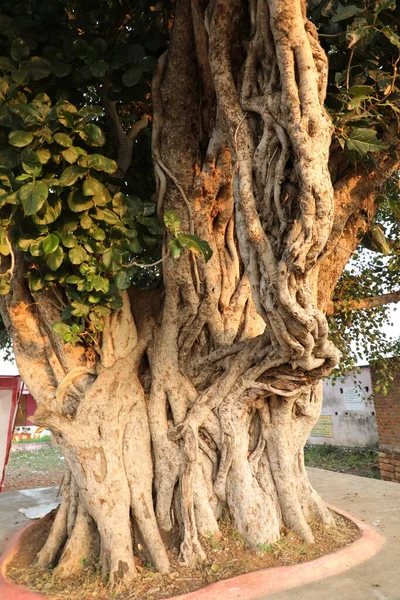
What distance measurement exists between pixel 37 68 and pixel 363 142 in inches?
86.4

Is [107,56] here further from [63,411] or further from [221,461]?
[221,461]

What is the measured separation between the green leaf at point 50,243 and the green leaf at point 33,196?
0.95ft

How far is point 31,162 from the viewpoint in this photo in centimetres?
294

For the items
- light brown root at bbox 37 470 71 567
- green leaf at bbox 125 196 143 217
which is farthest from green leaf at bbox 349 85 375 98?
light brown root at bbox 37 470 71 567

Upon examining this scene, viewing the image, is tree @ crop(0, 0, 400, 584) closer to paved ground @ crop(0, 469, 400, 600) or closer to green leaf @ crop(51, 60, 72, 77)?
green leaf @ crop(51, 60, 72, 77)

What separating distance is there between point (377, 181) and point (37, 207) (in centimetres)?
257

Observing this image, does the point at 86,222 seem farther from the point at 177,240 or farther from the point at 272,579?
the point at 272,579

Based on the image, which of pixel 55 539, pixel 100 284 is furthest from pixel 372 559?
pixel 100 284

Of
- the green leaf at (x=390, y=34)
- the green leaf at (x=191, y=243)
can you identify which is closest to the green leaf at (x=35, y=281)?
the green leaf at (x=191, y=243)

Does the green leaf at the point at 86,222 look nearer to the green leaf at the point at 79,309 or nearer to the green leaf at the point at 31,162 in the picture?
the green leaf at the point at 31,162

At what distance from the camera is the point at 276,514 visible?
140 inches

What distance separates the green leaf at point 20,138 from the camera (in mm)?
2908

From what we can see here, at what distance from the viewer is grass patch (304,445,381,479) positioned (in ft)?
32.0

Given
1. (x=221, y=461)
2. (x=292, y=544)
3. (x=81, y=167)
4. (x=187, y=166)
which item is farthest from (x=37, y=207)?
(x=292, y=544)
